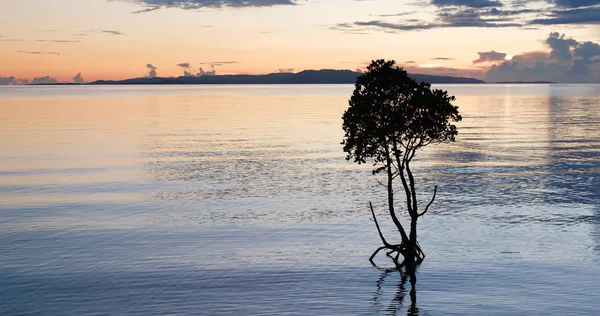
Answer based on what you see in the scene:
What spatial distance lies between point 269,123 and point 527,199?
93.1m

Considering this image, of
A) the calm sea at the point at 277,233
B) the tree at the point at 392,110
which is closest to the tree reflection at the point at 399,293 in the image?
the calm sea at the point at 277,233

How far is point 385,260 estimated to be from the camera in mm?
39312

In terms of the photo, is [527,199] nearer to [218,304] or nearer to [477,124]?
[218,304]

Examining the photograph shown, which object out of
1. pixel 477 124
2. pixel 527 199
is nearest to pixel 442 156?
pixel 527 199

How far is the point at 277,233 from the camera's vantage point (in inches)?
1794

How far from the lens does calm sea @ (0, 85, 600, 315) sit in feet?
105

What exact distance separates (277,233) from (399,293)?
14.4 meters

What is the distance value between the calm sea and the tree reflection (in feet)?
0.59

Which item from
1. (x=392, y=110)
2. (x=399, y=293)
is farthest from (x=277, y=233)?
(x=392, y=110)

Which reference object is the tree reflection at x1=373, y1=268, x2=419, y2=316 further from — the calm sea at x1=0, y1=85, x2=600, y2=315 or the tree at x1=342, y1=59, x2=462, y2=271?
the tree at x1=342, y1=59, x2=462, y2=271

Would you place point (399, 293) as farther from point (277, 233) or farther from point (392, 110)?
point (277, 233)

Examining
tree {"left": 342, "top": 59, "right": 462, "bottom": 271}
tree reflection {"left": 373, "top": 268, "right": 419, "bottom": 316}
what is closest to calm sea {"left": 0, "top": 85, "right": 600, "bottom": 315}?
tree reflection {"left": 373, "top": 268, "right": 419, "bottom": 316}

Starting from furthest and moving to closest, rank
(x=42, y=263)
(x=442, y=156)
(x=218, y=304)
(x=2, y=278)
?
(x=442, y=156) → (x=42, y=263) → (x=2, y=278) → (x=218, y=304)

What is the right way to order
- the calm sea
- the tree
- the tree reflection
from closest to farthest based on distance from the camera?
the tree reflection < the calm sea < the tree
